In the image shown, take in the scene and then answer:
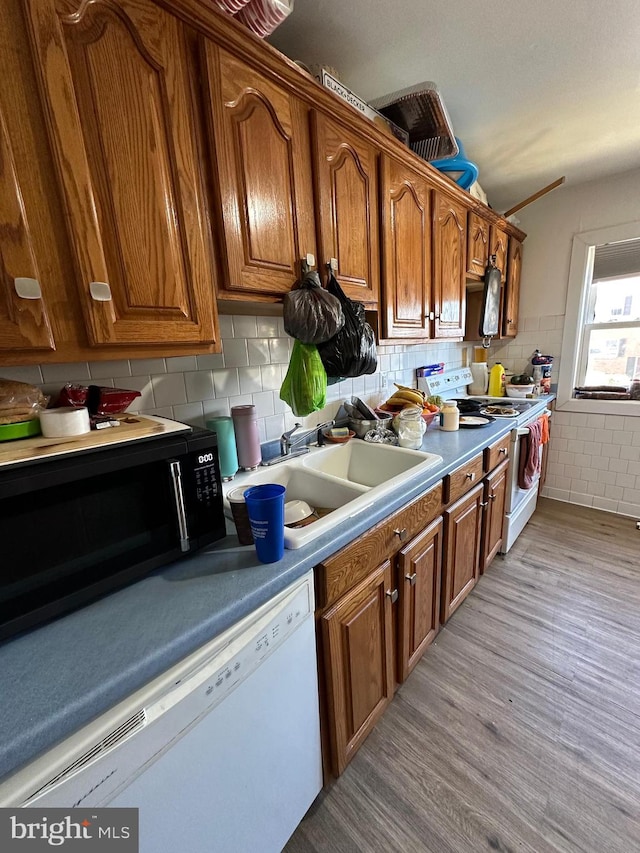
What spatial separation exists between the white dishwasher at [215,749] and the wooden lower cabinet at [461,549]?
2.70ft

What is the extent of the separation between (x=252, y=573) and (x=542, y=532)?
97.9 inches

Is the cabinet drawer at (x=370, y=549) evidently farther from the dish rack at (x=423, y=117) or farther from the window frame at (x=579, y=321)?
the window frame at (x=579, y=321)

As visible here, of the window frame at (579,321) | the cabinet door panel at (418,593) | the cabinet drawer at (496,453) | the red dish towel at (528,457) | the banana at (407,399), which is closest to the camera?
the cabinet door panel at (418,593)

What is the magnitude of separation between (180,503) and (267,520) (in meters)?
0.19

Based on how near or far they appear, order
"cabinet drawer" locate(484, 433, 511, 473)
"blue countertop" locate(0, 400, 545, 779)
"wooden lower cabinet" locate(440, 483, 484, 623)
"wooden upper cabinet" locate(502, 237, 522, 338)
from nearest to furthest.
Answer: "blue countertop" locate(0, 400, 545, 779), "wooden lower cabinet" locate(440, 483, 484, 623), "cabinet drawer" locate(484, 433, 511, 473), "wooden upper cabinet" locate(502, 237, 522, 338)

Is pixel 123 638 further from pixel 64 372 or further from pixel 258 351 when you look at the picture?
pixel 258 351

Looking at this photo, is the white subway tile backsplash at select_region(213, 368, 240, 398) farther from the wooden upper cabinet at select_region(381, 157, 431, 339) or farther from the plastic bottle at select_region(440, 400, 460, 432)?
the plastic bottle at select_region(440, 400, 460, 432)

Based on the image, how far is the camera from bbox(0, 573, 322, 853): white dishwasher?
0.49 meters

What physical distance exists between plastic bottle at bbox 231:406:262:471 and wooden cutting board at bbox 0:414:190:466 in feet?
1.31

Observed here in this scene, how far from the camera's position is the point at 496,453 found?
1.80 meters

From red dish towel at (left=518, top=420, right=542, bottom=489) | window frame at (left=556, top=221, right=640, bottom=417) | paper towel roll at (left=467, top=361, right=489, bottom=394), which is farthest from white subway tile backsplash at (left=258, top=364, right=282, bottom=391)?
window frame at (left=556, top=221, right=640, bottom=417)

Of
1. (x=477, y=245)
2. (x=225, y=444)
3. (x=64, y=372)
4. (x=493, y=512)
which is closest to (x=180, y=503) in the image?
(x=225, y=444)

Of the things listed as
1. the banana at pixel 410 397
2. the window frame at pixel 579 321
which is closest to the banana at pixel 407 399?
the banana at pixel 410 397

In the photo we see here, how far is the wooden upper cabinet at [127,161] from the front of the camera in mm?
654
